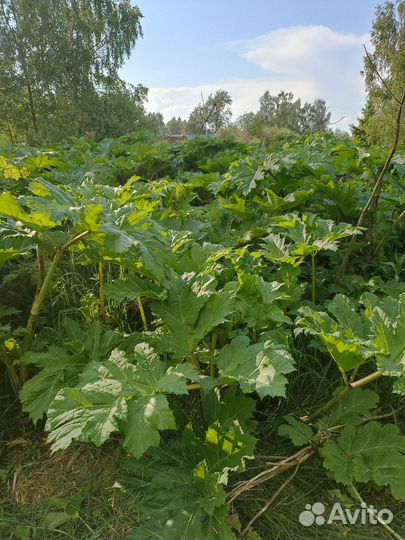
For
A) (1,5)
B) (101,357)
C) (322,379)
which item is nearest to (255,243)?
(322,379)

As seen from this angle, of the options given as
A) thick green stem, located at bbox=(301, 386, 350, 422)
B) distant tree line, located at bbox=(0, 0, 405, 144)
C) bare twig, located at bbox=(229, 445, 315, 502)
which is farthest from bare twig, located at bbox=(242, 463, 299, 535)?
distant tree line, located at bbox=(0, 0, 405, 144)

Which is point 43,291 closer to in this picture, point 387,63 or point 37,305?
point 37,305

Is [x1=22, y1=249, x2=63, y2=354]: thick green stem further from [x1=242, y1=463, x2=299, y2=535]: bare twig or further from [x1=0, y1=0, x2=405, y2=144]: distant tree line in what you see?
[x1=0, y1=0, x2=405, y2=144]: distant tree line

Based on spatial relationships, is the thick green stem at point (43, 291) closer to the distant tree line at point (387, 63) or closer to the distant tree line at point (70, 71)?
the distant tree line at point (387, 63)

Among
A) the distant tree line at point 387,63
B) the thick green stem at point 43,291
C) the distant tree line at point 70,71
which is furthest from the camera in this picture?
the distant tree line at point 70,71

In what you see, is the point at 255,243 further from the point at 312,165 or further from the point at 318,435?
the point at 318,435

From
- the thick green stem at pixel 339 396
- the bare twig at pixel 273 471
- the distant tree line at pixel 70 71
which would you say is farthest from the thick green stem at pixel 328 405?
the distant tree line at pixel 70 71

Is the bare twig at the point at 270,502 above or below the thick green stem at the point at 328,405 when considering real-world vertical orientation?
below

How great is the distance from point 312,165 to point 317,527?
101 inches

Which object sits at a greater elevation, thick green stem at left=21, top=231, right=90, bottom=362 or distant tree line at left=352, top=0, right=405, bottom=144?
distant tree line at left=352, top=0, right=405, bottom=144

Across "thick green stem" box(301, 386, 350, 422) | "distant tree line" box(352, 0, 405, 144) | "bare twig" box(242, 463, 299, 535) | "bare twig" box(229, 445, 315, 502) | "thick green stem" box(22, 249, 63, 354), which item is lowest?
"bare twig" box(242, 463, 299, 535)

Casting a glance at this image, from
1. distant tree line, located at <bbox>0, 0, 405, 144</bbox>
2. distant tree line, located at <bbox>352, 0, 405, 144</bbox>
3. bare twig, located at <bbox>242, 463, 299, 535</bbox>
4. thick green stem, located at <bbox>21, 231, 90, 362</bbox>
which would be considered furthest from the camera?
distant tree line, located at <bbox>0, 0, 405, 144</bbox>

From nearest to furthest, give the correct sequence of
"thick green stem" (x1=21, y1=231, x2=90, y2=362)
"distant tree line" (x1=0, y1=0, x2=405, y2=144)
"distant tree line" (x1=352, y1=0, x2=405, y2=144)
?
1. "thick green stem" (x1=21, y1=231, x2=90, y2=362)
2. "distant tree line" (x1=352, y1=0, x2=405, y2=144)
3. "distant tree line" (x1=0, y1=0, x2=405, y2=144)

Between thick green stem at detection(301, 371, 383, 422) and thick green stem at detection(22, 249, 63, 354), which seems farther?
→ thick green stem at detection(22, 249, 63, 354)
